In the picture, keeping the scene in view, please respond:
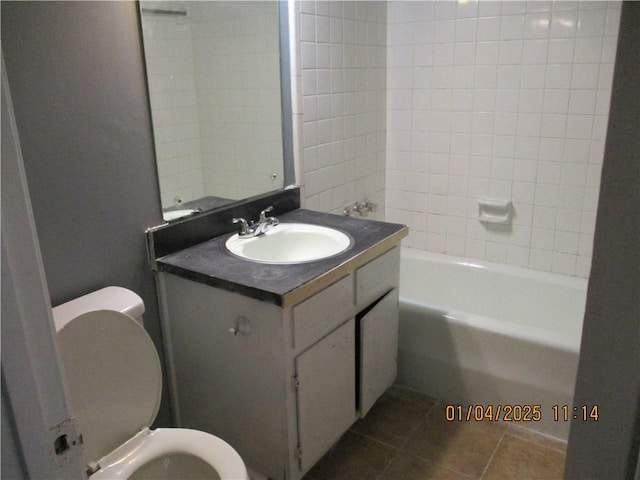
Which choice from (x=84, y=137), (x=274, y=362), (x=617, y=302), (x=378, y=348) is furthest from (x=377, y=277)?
(x=617, y=302)

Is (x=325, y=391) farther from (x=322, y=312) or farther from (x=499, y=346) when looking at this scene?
(x=499, y=346)

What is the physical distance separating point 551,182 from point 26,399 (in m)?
2.48

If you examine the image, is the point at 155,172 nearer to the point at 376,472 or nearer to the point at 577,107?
the point at 376,472

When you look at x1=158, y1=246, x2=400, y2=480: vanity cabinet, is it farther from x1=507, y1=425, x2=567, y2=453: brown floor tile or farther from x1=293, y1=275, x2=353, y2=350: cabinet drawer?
x1=507, y1=425, x2=567, y2=453: brown floor tile

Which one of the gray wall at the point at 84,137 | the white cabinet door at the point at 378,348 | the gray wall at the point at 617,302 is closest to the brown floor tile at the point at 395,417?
the white cabinet door at the point at 378,348

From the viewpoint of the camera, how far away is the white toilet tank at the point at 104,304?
55.9 inches

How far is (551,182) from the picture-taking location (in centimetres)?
254

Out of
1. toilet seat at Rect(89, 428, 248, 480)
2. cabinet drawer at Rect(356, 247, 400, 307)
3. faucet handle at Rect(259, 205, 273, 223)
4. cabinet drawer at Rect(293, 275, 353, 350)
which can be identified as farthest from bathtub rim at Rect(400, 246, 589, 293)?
toilet seat at Rect(89, 428, 248, 480)

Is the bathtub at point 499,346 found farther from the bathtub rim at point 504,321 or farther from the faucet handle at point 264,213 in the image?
the faucet handle at point 264,213

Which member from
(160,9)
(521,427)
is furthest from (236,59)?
(521,427)

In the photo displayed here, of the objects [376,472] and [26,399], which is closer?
[26,399]

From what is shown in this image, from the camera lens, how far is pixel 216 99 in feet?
6.67

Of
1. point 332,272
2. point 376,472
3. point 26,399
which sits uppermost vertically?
point 26,399

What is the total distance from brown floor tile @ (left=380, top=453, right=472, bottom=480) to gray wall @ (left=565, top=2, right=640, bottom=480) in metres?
1.50
